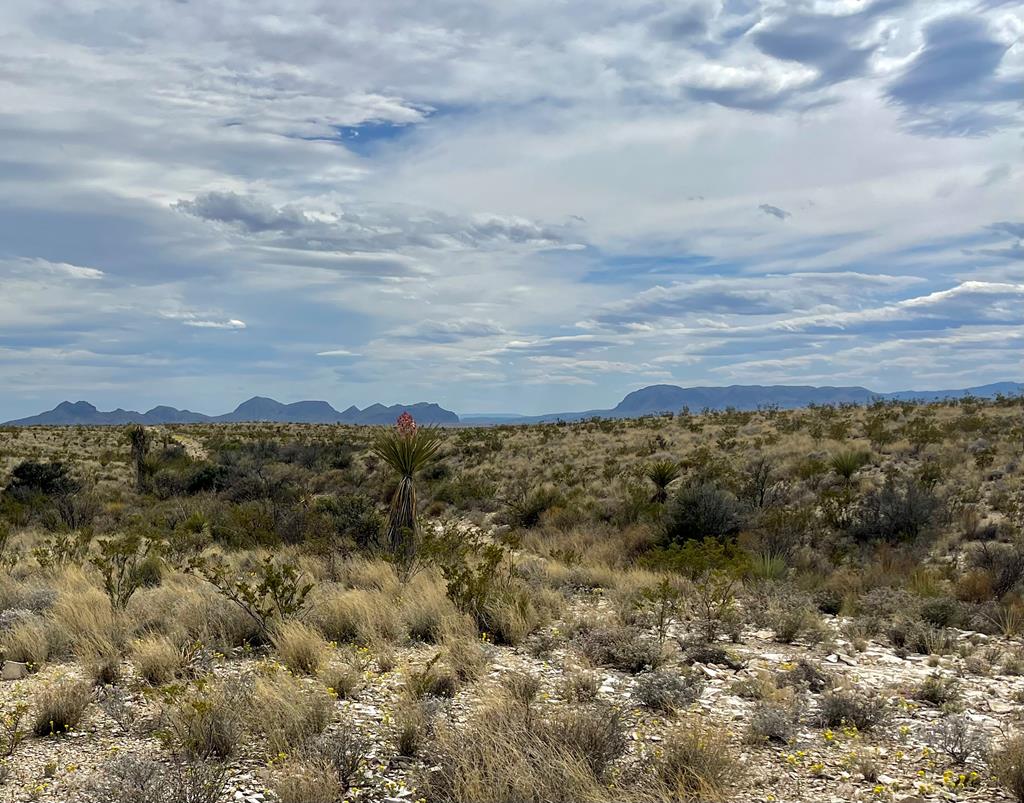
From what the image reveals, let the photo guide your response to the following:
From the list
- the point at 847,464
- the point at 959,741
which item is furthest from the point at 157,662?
the point at 847,464

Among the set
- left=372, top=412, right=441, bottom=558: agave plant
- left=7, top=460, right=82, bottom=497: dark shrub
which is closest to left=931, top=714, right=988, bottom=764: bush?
left=372, top=412, right=441, bottom=558: agave plant

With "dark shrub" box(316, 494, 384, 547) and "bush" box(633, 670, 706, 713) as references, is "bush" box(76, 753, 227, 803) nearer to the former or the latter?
"bush" box(633, 670, 706, 713)

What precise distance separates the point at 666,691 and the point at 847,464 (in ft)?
52.8

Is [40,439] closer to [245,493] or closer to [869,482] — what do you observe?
[245,493]

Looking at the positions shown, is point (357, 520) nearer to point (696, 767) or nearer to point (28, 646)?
point (28, 646)

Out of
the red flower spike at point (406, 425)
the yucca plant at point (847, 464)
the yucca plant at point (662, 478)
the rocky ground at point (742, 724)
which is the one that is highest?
the red flower spike at point (406, 425)

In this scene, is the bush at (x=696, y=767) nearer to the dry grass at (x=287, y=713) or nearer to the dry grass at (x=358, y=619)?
the dry grass at (x=287, y=713)

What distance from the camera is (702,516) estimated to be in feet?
51.4

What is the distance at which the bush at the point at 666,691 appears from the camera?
20.8ft

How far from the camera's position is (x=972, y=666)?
773cm

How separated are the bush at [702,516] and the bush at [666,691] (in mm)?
8912

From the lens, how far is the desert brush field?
4.95 meters

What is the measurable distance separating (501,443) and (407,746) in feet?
106

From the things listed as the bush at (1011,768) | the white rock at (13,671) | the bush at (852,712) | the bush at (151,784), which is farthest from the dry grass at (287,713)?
the bush at (1011,768)
